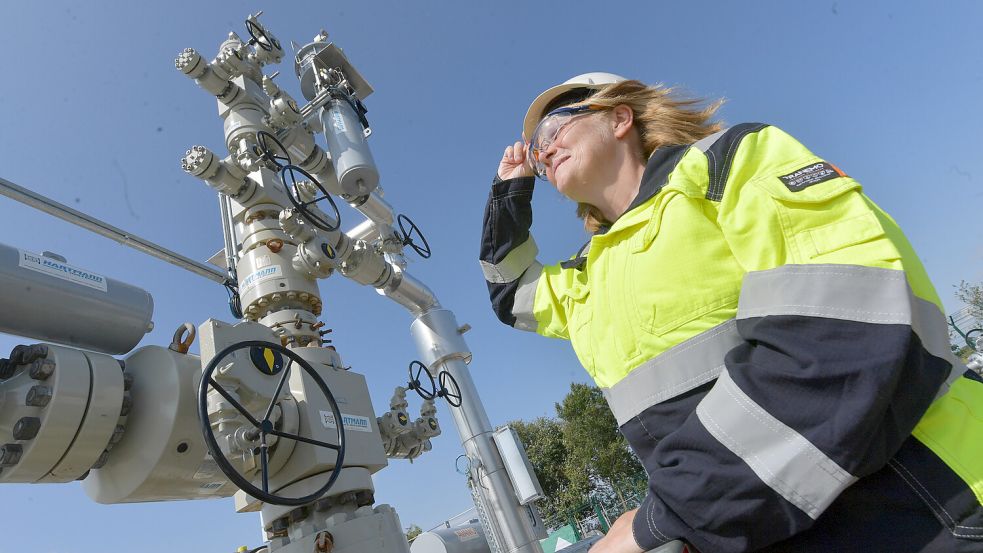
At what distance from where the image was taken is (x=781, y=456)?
2.63 ft

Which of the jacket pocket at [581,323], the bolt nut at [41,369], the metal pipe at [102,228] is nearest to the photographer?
the jacket pocket at [581,323]

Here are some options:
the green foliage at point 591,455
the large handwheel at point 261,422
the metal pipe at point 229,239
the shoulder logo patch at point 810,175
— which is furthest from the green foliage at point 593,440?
the shoulder logo patch at point 810,175

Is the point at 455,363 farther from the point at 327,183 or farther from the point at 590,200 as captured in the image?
the point at 590,200

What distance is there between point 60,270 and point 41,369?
406mm

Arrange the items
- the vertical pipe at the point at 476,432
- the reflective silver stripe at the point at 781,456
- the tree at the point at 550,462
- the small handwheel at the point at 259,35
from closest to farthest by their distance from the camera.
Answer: the reflective silver stripe at the point at 781,456, the small handwheel at the point at 259,35, the vertical pipe at the point at 476,432, the tree at the point at 550,462

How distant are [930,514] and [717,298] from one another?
440 mm

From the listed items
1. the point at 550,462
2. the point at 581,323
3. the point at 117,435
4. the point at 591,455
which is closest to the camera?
the point at 581,323

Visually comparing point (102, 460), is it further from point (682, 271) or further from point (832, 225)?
point (832, 225)

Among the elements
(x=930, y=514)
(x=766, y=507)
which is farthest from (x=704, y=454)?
(x=930, y=514)

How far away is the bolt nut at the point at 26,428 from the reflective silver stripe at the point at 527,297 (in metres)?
1.58

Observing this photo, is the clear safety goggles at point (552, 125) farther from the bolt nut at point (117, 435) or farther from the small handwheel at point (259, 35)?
the small handwheel at point (259, 35)

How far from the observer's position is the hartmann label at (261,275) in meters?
2.95

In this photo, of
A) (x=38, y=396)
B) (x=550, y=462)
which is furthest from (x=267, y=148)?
(x=550, y=462)

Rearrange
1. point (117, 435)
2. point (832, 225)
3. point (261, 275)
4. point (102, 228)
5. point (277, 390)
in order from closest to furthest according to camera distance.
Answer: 1. point (832, 225)
2. point (277, 390)
3. point (117, 435)
4. point (261, 275)
5. point (102, 228)
